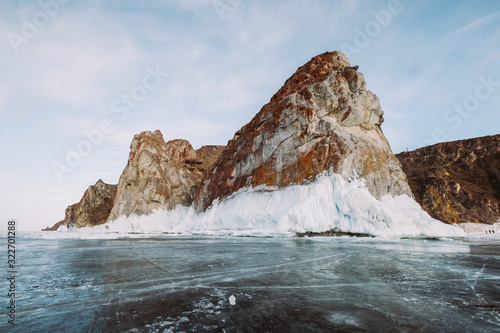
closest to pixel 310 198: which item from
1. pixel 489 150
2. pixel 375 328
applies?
pixel 375 328

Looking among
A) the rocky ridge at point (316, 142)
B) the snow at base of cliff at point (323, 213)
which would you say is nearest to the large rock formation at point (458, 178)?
the rocky ridge at point (316, 142)

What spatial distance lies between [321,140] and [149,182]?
37.4 metres

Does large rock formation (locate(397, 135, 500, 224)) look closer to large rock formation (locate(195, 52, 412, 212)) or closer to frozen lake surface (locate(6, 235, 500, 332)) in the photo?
large rock formation (locate(195, 52, 412, 212))

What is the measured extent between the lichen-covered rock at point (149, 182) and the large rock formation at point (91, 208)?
51.5 ft

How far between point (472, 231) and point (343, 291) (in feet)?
208

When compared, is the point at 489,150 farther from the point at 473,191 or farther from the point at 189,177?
the point at 189,177

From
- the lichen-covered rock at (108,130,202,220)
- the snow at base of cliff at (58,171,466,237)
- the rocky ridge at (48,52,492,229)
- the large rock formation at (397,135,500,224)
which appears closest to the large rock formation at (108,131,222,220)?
the lichen-covered rock at (108,130,202,220)

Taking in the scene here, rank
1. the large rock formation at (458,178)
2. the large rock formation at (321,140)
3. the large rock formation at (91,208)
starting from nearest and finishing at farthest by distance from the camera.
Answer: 1. the large rock formation at (321,140)
2. the large rock formation at (458,178)
3. the large rock formation at (91,208)

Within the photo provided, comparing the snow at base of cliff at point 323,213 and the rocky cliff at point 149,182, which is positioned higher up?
the rocky cliff at point 149,182

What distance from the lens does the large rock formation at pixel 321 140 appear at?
27672mm

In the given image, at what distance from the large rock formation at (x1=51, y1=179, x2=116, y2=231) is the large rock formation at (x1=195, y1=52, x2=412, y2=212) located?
4692 cm

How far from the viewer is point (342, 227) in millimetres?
22703

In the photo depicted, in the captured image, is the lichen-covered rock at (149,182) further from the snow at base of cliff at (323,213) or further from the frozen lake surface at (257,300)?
the frozen lake surface at (257,300)

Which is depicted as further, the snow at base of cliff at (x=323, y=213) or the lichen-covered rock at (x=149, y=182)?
the lichen-covered rock at (x=149, y=182)
